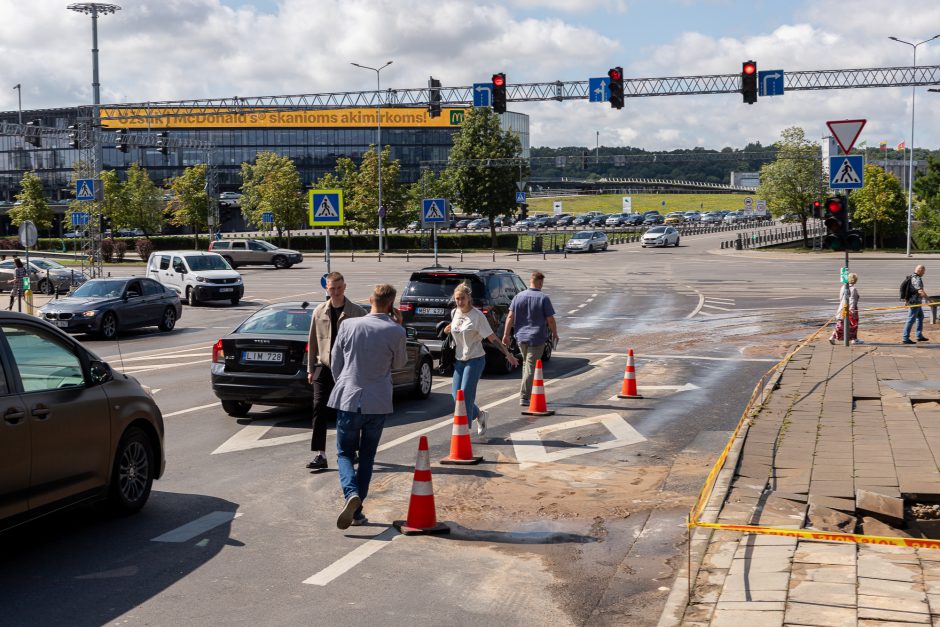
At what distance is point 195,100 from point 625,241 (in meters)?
42.9

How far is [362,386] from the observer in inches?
305

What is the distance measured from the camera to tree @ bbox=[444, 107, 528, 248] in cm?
8056

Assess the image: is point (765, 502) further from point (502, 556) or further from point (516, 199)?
point (516, 199)

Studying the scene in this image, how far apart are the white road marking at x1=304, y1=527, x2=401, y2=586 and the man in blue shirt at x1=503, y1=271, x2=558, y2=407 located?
5967 mm

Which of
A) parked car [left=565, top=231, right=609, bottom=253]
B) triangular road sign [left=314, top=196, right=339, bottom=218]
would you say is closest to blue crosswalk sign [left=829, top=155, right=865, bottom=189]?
triangular road sign [left=314, top=196, right=339, bottom=218]

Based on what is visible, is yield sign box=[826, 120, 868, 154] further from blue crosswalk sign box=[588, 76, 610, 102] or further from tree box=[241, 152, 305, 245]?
tree box=[241, 152, 305, 245]

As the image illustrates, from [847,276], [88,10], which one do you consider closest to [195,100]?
[88,10]

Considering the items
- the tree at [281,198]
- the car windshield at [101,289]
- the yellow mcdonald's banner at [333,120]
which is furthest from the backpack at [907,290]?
the yellow mcdonald's banner at [333,120]

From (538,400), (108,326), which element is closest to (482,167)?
(108,326)

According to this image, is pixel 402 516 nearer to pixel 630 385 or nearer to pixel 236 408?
pixel 236 408

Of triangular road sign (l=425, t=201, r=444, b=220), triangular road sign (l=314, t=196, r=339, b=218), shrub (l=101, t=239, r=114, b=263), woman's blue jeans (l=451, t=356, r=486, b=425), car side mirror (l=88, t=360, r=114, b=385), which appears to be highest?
triangular road sign (l=425, t=201, r=444, b=220)

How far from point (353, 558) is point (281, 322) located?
243 inches

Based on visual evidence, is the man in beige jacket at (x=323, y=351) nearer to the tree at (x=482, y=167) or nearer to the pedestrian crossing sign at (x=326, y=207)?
the pedestrian crossing sign at (x=326, y=207)

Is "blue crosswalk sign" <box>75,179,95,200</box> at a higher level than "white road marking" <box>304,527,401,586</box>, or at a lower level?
higher
